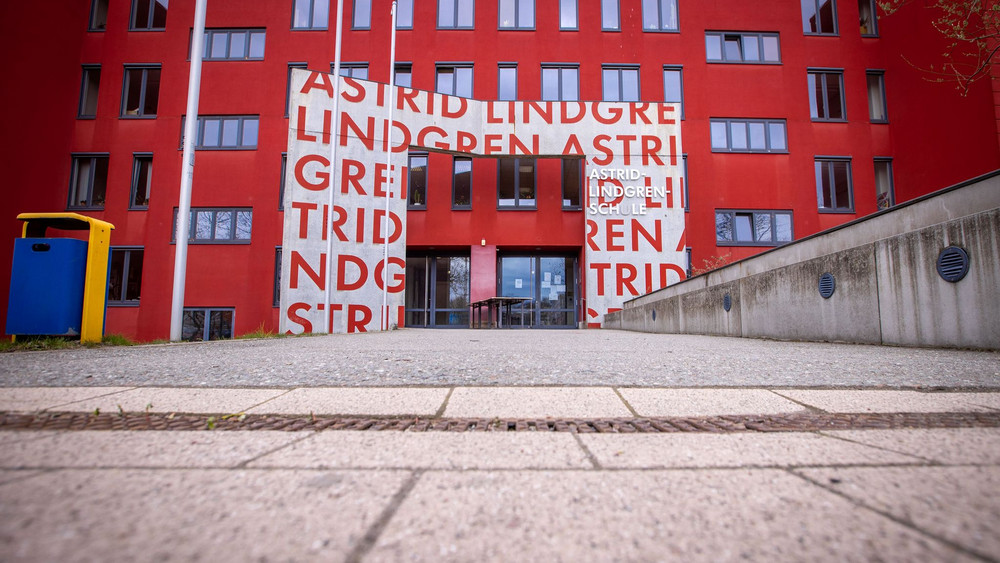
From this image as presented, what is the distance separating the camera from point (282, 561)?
625 mm

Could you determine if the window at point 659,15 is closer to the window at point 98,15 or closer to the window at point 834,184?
the window at point 834,184

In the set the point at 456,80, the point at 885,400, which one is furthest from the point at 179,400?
the point at 456,80

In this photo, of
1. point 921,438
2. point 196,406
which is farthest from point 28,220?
point 921,438

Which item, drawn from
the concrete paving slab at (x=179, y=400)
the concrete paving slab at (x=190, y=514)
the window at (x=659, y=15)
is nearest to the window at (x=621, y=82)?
the window at (x=659, y=15)

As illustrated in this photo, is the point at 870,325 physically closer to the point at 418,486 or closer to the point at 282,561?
the point at 418,486

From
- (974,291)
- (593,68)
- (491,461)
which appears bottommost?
(491,461)

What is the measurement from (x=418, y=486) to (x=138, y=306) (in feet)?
57.1

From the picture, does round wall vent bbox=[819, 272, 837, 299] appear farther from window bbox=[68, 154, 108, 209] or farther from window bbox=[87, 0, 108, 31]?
window bbox=[87, 0, 108, 31]

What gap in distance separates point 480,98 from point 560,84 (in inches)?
116

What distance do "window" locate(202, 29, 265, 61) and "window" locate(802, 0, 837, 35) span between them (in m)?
20.0

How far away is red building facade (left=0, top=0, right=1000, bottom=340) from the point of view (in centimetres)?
1409

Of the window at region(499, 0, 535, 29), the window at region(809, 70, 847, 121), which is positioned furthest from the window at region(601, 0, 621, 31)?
the window at region(809, 70, 847, 121)

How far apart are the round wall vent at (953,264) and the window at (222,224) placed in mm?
16099

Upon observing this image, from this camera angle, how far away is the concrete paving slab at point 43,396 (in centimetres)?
158
